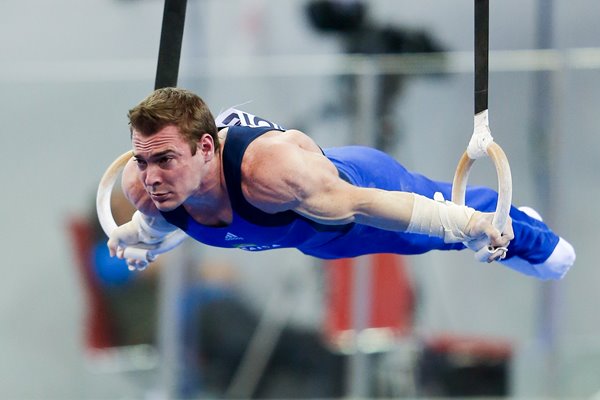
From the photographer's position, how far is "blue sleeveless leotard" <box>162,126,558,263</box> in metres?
3.21

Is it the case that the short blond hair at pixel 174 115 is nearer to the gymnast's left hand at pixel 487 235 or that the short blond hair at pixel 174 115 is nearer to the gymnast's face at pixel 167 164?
the gymnast's face at pixel 167 164

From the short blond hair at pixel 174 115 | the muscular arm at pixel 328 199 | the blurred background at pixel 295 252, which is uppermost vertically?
the short blond hair at pixel 174 115

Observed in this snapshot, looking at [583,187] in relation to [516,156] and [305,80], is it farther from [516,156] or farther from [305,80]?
[305,80]

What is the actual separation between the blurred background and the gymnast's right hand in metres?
2.04

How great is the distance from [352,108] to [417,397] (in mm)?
1495

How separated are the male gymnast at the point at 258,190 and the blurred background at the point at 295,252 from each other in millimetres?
2233

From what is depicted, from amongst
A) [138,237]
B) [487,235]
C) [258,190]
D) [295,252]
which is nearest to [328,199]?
[258,190]

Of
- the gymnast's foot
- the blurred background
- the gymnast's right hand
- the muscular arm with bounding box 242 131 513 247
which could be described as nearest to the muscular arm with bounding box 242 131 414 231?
the muscular arm with bounding box 242 131 513 247

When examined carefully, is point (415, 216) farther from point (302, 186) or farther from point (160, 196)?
point (160, 196)

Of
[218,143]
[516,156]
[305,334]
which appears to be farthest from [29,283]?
[218,143]

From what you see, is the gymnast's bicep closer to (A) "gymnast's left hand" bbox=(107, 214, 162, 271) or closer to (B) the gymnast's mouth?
(B) the gymnast's mouth

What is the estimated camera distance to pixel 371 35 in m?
5.92

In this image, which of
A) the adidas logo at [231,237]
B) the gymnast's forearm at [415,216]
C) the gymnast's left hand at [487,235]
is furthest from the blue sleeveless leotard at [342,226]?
the gymnast's left hand at [487,235]

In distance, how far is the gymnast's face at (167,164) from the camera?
3.03m
